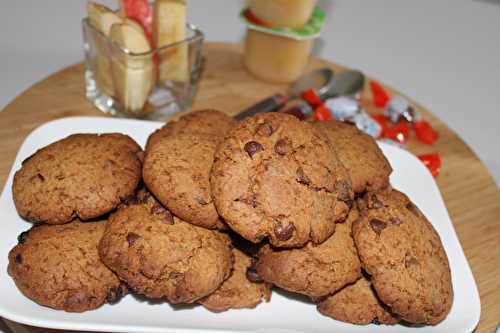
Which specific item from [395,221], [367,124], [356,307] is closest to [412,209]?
[395,221]

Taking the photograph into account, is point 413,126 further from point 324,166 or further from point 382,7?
point 382,7

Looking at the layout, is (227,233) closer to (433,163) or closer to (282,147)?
(282,147)

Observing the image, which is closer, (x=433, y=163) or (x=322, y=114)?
(x=433, y=163)

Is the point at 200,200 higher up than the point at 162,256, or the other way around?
the point at 200,200

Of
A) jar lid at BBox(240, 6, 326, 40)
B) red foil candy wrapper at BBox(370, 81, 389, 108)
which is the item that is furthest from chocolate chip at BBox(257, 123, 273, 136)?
red foil candy wrapper at BBox(370, 81, 389, 108)

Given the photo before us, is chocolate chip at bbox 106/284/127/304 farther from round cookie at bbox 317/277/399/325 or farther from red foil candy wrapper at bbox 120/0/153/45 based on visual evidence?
red foil candy wrapper at bbox 120/0/153/45

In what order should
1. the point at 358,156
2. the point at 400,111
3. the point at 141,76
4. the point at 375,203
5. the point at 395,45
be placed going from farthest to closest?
the point at 395,45
the point at 400,111
the point at 141,76
the point at 358,156
the point at 375,203

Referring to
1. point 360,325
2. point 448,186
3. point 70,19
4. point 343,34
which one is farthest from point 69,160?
point 343,34
